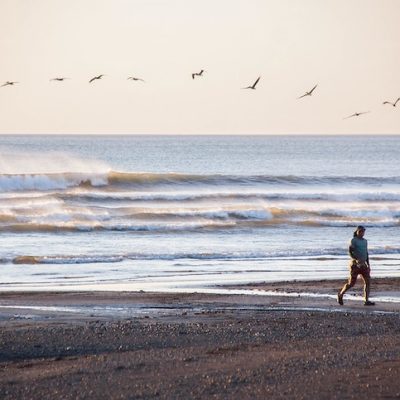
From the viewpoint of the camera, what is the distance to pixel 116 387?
12.0 m

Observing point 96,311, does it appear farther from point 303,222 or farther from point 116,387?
point 303,222

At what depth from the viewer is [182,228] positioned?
130 ft

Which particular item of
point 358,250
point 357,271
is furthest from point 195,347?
point 358,250

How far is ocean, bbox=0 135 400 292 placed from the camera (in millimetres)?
24172

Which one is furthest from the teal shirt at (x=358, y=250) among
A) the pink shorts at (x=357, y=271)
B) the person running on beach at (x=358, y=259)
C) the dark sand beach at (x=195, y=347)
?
the dark sand beach at (x=195, y=347)

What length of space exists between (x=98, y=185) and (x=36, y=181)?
374cm

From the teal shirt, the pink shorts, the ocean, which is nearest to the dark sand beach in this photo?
the pink shorts

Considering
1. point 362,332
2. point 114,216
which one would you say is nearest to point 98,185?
point 114,216

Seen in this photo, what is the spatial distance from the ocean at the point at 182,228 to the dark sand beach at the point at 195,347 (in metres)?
3.08

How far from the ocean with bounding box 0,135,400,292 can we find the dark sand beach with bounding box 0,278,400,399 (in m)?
3.08

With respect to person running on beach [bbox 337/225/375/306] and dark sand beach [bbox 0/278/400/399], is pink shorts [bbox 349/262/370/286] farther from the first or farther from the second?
dark sand beach [bbox 0/278/400/399]

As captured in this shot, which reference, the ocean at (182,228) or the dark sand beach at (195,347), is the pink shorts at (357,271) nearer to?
the dark sand beach at (195,347)

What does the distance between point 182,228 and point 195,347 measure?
83.1ft

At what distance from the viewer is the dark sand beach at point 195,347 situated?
11938 mm
